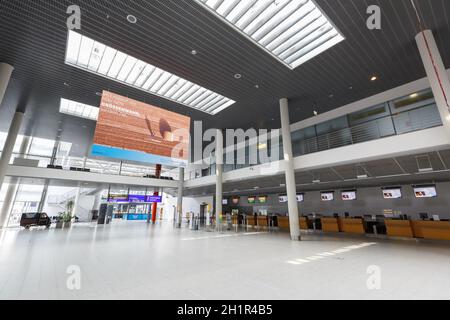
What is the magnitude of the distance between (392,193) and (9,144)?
63.9ft

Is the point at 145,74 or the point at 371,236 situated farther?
the point at 371,236

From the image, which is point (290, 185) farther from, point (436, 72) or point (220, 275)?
point (220, 275)

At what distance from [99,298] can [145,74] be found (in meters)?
7.49

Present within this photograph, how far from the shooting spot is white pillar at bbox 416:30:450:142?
5.13 metres

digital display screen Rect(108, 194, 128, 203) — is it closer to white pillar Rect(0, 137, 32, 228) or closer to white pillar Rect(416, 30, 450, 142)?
white pillar Rect(0, 137, 32, 228)

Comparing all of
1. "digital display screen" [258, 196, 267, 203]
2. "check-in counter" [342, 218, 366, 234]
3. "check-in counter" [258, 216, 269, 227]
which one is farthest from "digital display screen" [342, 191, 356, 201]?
"digital display screen" [258, 196, 267, 203]

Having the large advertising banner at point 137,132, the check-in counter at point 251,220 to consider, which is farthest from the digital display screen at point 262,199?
the large advertising banner at point 137,132

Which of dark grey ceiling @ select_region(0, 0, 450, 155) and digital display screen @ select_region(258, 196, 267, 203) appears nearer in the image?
dark grey ceiling @ select_region(0, 0, 450, 155)

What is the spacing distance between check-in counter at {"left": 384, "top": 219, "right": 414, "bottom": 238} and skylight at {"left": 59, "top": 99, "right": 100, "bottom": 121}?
15391mm

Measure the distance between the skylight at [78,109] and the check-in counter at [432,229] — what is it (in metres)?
16.0

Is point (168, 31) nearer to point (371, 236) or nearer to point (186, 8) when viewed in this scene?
point (186, 8)

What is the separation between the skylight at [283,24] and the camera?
5.18 meters

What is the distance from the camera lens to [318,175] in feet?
31.7
